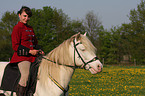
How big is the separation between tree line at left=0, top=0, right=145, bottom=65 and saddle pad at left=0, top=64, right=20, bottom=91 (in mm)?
45291

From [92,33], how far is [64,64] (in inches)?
1870

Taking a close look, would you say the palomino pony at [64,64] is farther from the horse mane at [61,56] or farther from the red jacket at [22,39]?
the red jacket at [22,39]

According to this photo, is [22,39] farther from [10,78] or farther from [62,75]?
[62,75]

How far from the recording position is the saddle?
4441 mm

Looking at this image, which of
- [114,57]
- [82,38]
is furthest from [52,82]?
[114,57]

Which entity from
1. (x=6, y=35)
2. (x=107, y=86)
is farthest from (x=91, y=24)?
(x=107, y=86)

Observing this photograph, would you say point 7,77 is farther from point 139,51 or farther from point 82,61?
point 139,51

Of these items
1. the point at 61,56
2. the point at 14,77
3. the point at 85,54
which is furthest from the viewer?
the point at 14,77

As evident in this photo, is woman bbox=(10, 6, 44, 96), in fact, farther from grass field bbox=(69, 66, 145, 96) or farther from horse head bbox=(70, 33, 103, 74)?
grass field bbox=(69, 66, 145, 96)

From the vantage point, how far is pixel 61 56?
14.6 feet

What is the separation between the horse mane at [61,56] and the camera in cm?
428

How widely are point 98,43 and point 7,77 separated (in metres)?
51.9

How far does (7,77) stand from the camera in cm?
466

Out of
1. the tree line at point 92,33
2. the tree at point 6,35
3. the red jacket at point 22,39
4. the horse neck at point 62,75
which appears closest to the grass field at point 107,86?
the horse neck at point 62,75
